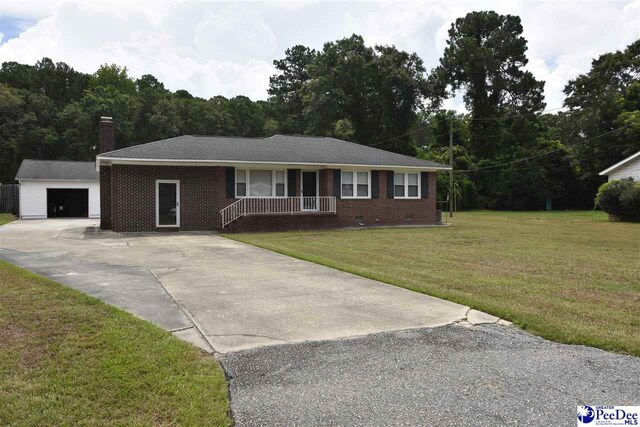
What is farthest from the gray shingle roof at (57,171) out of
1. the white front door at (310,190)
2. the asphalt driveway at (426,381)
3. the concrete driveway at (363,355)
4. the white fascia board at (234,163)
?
the asphalt driveway at (426,381)

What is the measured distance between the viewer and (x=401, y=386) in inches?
136

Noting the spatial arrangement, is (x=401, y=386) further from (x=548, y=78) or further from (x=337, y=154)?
(x=548, y=78)

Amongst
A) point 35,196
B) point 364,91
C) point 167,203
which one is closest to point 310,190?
point 167,203

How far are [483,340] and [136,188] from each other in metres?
15.5

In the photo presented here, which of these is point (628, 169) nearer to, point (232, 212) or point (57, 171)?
point (232, 212)

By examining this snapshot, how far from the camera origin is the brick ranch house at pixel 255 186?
1745cm

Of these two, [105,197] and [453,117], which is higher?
[453,117]

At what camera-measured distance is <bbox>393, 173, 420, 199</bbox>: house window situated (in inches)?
866

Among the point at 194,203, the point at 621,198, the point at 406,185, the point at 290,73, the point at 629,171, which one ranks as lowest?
the point at 194,203

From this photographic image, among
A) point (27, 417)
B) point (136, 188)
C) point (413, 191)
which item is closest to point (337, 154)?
point (413, 191)

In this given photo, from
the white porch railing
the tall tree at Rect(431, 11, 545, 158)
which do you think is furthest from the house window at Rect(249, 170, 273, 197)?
the tall tree at Rect(431, 11, 545, 158)

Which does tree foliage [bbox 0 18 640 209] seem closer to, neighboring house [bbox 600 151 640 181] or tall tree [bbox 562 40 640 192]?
tall tree [bbox 562 40 640 192]

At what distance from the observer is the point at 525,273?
27.4 ft

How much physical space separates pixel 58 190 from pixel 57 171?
1294 millimetres
